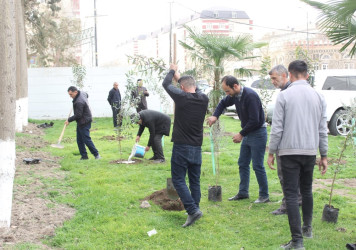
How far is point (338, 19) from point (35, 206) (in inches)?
209

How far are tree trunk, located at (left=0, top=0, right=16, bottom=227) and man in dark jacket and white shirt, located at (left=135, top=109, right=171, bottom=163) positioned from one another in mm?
4619

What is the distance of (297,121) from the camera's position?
177 inches

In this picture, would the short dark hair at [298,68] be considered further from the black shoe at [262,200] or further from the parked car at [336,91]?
the parked car at [336,91]

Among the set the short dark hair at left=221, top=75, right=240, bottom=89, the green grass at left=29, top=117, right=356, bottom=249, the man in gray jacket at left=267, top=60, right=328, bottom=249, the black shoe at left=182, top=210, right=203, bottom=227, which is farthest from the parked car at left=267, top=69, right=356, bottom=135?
the man in gray jacket at left=267, top=60, right=328, bottom=249

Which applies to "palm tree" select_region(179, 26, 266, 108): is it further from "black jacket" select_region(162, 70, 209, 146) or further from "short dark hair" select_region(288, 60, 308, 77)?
"short dark hair" select_region(288, 60, 308, 77)

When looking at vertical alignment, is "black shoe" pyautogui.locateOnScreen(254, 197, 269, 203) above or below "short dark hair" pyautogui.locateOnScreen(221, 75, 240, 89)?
below

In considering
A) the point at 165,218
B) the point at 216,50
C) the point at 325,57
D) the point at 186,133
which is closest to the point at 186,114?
the point at 186,133

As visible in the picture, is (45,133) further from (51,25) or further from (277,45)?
(277,45)

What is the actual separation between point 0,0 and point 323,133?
4092mm

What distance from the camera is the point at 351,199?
6.80 m

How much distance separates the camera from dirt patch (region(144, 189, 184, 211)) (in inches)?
247

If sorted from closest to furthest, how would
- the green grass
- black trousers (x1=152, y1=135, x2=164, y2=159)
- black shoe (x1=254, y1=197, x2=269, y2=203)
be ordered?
the green grass
black shoe (x1=254, y1=197, x2=269, y2=203)
black trousers (x1=152, y1=135, x2=164, y2=159)

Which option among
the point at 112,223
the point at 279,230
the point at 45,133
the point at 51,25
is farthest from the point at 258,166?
the point at 51,25

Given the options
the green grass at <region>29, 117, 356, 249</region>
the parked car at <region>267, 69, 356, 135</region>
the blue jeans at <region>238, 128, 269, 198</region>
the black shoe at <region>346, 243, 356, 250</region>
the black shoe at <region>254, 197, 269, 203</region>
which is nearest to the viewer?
the black shoe at <region>346, 243, 356, 250</region>
